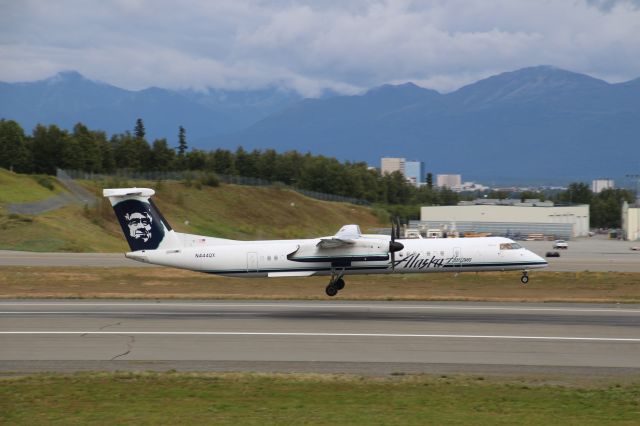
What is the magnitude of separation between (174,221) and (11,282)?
47.3 m

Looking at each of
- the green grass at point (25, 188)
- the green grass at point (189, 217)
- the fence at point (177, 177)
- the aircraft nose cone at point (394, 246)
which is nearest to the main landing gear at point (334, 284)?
the aircraft nose cone at point (394, 246)

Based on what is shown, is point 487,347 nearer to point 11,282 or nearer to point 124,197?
point 124,197

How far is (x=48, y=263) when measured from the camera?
5356cm

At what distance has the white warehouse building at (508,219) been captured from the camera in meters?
117

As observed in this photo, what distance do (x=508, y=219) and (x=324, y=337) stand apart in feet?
336

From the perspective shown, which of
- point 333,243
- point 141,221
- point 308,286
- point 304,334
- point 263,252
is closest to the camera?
point 304,334

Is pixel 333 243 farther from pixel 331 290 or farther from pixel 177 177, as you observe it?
pixel 177 177

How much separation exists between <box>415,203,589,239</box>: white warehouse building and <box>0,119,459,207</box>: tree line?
14.7m

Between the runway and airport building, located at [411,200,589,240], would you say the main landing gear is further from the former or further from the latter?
airport building, located at [411,200,589,240]

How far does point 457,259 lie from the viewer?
34625 millimetres

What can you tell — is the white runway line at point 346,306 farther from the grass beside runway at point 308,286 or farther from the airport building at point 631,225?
the airport building at point 631,225

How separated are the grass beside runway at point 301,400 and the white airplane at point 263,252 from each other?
13.5m

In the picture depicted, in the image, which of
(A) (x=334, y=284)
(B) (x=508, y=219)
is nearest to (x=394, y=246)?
(A) (x=334, y=284)

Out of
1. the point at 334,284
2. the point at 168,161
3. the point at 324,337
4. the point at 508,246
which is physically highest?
the point at 168,161
